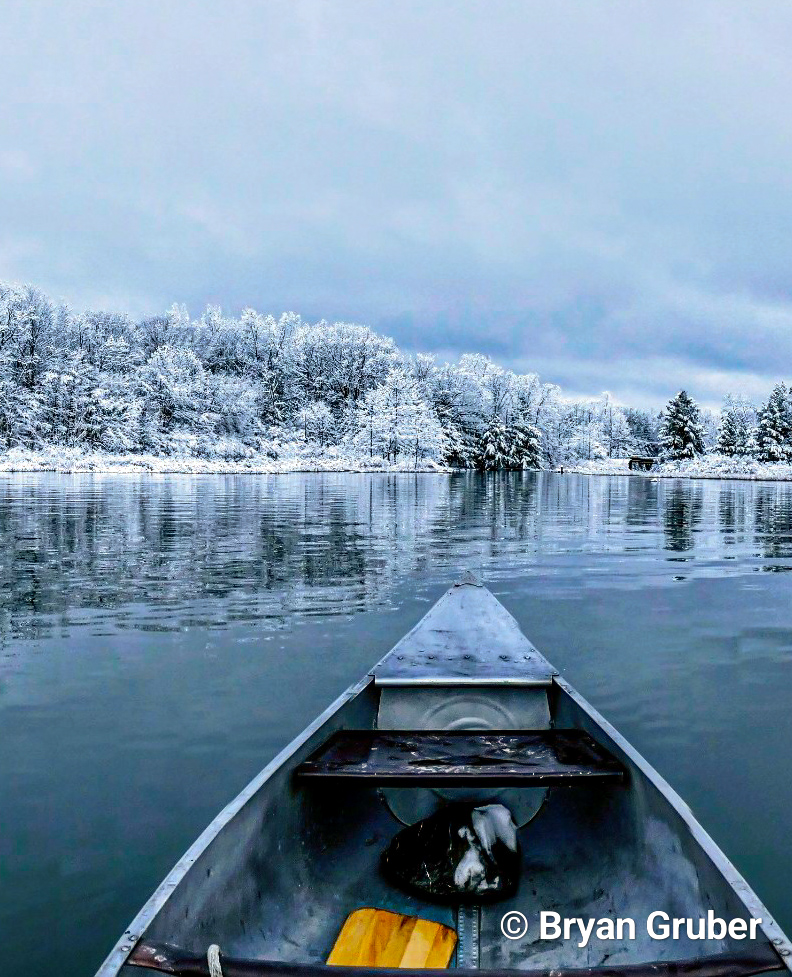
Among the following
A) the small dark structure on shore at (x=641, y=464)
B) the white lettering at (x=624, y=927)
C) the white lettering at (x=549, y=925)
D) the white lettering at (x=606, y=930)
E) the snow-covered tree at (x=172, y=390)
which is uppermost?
the snow-covered tree at (x=172, y=390)

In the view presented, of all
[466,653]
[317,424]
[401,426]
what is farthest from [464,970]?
[317,424]

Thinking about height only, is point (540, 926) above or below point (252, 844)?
below

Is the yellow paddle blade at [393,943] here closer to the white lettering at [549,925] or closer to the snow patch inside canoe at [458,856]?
the snow patch inside canoe at [458,856]

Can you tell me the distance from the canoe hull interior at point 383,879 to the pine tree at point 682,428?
8520 cm

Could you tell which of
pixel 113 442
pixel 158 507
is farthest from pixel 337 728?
pixel 113 442

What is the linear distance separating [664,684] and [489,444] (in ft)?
268

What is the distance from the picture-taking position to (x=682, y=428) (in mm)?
81875

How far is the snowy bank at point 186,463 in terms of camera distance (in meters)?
63.8

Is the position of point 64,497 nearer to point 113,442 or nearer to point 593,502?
point 593,502

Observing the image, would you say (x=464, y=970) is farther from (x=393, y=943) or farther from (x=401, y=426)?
(x=401, y=426)

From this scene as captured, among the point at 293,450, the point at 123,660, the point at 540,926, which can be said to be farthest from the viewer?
the point at 293,450

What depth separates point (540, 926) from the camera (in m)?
3.30

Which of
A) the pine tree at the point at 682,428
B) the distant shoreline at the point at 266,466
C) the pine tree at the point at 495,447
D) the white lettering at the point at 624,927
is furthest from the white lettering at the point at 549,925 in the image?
the pine tree at the point at 682,428

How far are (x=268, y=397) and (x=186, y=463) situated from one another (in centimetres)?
2861
